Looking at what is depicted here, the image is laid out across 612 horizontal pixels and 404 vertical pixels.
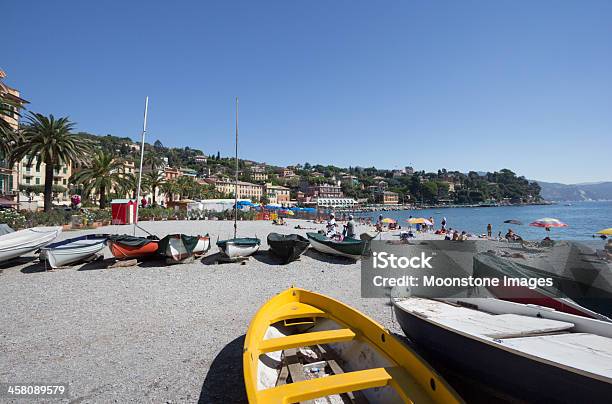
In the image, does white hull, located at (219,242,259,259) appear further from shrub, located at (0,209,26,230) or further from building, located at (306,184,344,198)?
building, located at (306,184,344,198)

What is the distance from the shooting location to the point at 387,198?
172000 mm

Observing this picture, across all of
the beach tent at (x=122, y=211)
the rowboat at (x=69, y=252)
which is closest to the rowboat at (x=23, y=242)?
the rowboat at (x=69, y=252)

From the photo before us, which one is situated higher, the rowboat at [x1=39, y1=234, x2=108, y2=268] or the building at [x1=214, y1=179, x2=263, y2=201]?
the building at [x1=214, y1=179, x2=263, y2=201]

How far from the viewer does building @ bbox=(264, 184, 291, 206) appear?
133500mm

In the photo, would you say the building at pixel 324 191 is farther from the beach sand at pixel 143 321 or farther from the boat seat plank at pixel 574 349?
the boat seat plank at pixel 574 349

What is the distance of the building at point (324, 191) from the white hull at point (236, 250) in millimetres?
140577

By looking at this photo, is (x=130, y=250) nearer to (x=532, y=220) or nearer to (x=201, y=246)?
(x=201, y=246)

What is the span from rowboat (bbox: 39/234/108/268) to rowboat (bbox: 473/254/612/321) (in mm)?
13404

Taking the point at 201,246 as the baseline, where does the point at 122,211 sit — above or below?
above

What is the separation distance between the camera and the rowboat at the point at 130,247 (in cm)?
1173

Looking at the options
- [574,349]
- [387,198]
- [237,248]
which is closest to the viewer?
[574,349]

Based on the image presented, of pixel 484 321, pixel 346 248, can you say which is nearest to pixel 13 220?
pixel 346 248

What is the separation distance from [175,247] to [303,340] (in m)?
8.84

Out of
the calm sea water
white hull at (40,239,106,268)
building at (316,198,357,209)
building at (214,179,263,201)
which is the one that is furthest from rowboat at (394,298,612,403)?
building at (316,198,357,209)
